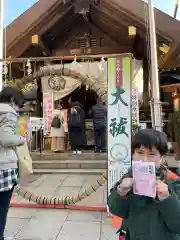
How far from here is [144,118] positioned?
10.6m

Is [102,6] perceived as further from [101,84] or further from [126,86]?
[126,86]

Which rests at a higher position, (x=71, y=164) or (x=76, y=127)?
(x=76, y=127)

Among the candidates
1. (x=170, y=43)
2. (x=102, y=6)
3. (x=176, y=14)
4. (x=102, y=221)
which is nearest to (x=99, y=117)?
(x=170, y=43)

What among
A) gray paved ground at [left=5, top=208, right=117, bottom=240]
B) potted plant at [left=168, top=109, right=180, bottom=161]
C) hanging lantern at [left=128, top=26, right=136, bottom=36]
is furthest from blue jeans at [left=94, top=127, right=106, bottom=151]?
gray paved ground at [left=5, top=208, right=117, bottom=240]

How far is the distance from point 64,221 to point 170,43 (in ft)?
23.0

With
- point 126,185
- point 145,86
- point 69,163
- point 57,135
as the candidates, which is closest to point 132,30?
point 145,86

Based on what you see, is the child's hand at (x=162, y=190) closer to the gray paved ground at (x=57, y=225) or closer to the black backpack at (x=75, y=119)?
the gray paved ground at (x=57, y=225)

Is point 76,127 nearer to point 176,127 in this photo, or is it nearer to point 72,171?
point 72,171

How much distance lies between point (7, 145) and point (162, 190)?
1822mm

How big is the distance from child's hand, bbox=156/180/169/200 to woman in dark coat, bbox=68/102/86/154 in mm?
7671

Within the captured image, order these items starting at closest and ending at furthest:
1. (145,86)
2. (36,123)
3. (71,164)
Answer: (71,164)
(36,123)
(145,86)

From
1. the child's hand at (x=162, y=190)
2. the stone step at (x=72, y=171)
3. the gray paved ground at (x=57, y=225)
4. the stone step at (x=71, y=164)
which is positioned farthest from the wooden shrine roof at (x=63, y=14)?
the child's hand at (x=162, y=190)

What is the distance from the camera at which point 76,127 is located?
30.9 ft

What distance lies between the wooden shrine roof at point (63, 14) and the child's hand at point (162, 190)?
27.2ft
